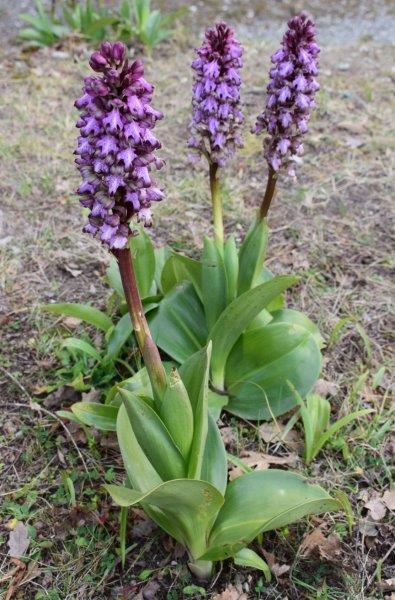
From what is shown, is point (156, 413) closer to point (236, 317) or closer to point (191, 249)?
point (236, 317)

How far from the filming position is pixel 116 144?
1.88 metres

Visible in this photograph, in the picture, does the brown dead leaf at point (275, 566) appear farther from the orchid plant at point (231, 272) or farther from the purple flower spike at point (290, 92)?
the purple flower spike at point (290, 92)

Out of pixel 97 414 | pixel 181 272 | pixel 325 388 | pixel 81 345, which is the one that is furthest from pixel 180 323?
pixel 325 388

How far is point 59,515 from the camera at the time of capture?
2732 millimetres

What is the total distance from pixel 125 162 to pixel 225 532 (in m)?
1.47

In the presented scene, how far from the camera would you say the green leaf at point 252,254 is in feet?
9.83

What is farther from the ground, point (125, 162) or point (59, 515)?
point (125, 162)

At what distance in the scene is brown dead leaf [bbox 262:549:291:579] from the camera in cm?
250

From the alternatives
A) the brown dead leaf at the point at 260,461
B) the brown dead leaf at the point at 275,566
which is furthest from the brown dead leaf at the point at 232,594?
the brown dead leaf at the point at 260,461

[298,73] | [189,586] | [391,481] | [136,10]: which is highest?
[136,10]

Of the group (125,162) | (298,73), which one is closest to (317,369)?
(298,73)

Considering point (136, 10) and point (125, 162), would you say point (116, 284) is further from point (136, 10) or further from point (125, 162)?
point (136, 10)

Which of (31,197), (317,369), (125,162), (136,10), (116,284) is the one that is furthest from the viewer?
(136,10)

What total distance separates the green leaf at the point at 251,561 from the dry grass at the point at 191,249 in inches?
4.0
